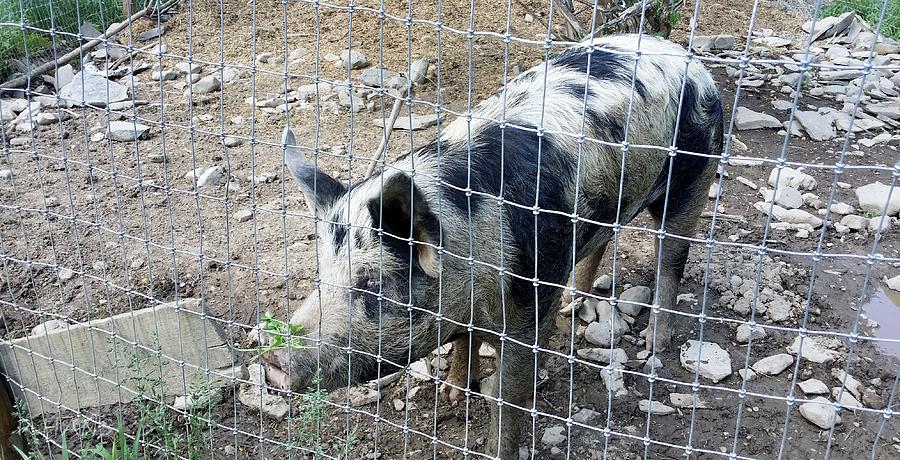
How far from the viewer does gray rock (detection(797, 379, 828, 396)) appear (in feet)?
13.4

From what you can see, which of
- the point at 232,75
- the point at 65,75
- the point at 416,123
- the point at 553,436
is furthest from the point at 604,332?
the point at 65,75

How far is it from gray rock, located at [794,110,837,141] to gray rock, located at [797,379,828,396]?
10.1 feet

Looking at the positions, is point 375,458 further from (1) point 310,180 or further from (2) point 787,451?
(2) point 787,451

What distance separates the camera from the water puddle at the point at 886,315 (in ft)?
14.7

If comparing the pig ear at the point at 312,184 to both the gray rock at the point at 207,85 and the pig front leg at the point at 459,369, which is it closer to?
the pig front leg at the point at 459,369

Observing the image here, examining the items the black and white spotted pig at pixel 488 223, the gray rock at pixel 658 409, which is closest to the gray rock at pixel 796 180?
the black and white spotted pig at pixel 488 223

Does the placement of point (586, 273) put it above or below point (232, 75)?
below

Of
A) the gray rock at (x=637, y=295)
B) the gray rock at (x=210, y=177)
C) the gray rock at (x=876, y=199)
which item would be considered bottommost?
the gray rock at (x=637, y=295)

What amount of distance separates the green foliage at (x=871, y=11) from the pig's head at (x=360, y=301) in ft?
23.8

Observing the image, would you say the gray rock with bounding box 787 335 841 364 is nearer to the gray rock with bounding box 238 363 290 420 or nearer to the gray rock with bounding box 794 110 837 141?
the gray rock with bounding box 238 363 290 420

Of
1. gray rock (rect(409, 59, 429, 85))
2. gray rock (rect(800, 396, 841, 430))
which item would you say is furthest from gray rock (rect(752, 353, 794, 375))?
gray rock (rect(409, 59, 429, 85))

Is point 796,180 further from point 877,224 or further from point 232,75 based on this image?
point 232,75

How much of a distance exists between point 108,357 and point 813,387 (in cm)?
324

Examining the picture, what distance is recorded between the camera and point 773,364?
4.31 m
